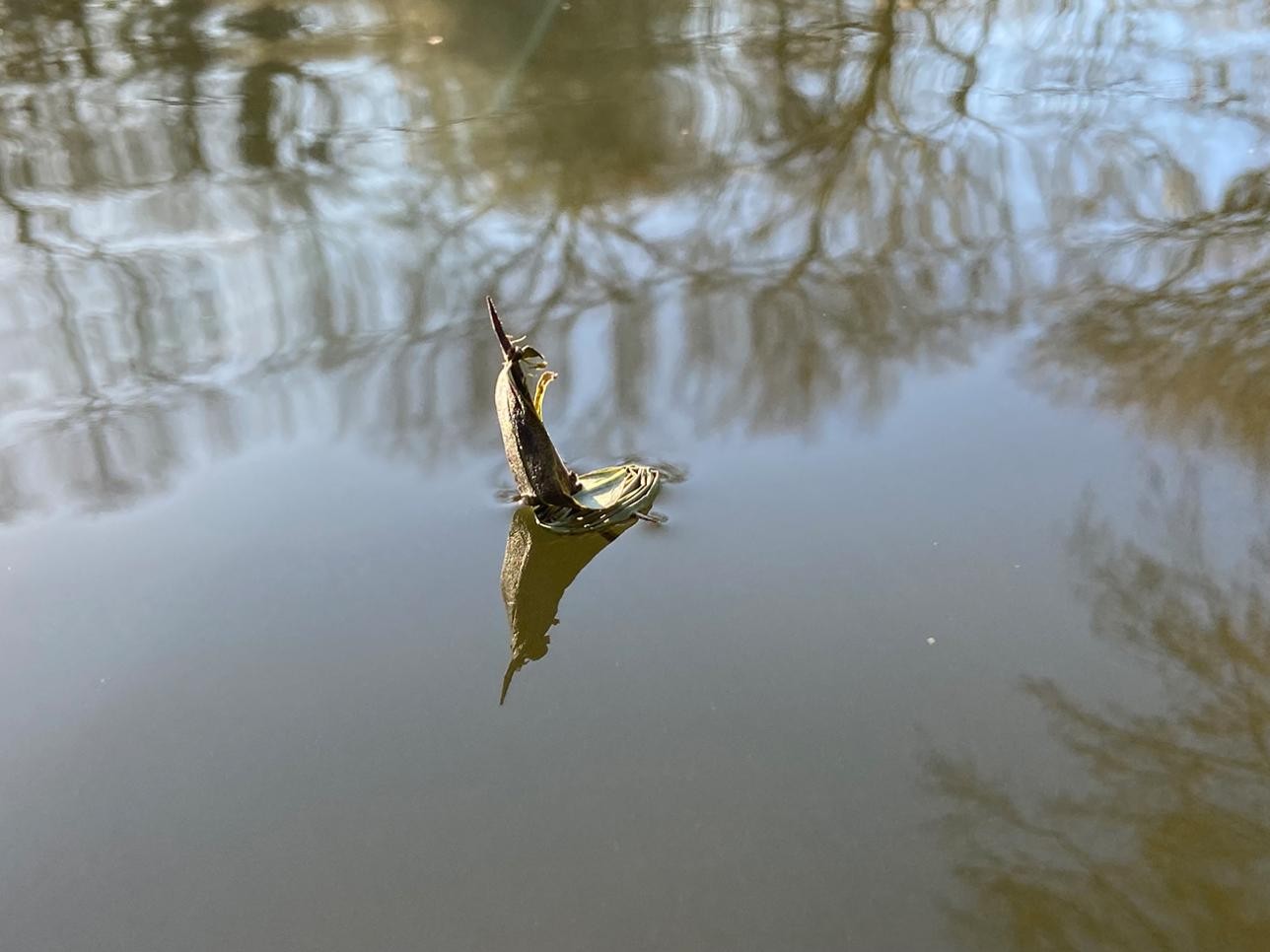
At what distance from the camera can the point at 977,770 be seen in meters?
1.87

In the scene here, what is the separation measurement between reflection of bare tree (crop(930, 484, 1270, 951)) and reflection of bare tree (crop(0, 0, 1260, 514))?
863 mm

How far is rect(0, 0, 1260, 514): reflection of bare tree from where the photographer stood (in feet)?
9.05

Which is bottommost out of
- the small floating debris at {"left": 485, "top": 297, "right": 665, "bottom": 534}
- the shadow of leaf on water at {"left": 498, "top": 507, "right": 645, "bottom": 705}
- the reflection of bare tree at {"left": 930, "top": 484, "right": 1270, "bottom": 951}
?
the reflection of bare tree at {"left": 930, "top": 484, "right": 1270, "bottom": 951}

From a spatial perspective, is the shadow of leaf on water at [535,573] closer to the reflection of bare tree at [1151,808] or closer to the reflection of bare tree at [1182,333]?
the reflection of bare tree at [1151,808]

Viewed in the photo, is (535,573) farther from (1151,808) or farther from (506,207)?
(506,207)

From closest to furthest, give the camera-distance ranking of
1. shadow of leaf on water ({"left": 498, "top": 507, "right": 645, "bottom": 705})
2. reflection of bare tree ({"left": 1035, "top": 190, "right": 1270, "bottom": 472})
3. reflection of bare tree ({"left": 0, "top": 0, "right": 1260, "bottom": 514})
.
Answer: shadow of leaf on water ({"left": 498, "top": 507, "right": 645, "bottom": 705}) → reflection of bare tree ({"left": 1035, "top": 190, "right": 1270, "bottom": 472}) → reflection of bare tree ({"left": 0, "top": 0, "right": 1260, "bottom": 514})

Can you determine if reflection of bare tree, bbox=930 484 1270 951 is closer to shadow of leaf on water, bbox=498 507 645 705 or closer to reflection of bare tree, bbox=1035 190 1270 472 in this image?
reflection of bare tree, bbox=1035 190 1270 472

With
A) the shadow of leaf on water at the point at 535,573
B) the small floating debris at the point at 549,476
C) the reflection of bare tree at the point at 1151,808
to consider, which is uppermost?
the small floating debris at the point at 549,476

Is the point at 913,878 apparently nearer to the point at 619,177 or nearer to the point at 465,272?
the point at 465,272

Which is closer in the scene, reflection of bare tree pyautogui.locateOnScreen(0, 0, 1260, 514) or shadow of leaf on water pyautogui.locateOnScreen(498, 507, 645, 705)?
shadow of leaf on water pyautogui.locateOnScreen(498, 507, 645, 705)

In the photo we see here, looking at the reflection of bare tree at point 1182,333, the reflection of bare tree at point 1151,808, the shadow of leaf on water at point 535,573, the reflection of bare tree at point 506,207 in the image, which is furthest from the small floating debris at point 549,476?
the reflection of bare tree at point 1182,333

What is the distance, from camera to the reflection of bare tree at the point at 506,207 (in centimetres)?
276

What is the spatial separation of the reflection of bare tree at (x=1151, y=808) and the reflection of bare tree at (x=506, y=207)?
2.83 feet

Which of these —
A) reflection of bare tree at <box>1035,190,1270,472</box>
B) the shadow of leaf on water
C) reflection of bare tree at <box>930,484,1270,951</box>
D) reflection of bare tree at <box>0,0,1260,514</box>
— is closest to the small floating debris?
the shadow of leaf on water
